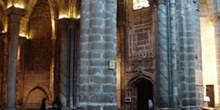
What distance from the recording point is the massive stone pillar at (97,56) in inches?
388

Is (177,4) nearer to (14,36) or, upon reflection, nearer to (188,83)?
(188,83)

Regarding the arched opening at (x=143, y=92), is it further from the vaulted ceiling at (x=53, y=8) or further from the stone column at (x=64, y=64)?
the vaulted ceiling at (x=53, y=8)

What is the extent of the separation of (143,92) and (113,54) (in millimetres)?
8828

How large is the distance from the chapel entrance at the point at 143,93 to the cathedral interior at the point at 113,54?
0.06m

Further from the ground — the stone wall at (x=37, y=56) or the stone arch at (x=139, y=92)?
the stone wall at (x=37, y=56)

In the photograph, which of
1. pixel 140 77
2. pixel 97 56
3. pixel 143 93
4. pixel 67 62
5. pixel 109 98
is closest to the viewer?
pixel 109 98

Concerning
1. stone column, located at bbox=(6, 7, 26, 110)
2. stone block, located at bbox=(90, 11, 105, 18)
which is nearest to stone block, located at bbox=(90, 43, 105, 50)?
stone block, located at bbox=(90, 11, 105, 18)

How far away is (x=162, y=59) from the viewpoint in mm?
14789

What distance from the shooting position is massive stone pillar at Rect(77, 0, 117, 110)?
9859 millimetres

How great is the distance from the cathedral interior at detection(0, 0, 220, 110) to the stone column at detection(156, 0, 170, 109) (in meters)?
→ 0.05

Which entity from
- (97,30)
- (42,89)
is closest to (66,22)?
(42,89)

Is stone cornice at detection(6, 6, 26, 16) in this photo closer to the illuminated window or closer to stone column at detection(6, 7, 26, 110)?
stone column at detection(6, 7, 26, 110)

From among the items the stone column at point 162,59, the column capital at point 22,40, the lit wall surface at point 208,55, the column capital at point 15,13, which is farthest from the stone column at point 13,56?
the lit wall surface at point 208,55

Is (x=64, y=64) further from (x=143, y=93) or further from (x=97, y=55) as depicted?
(x=97, y=55)
